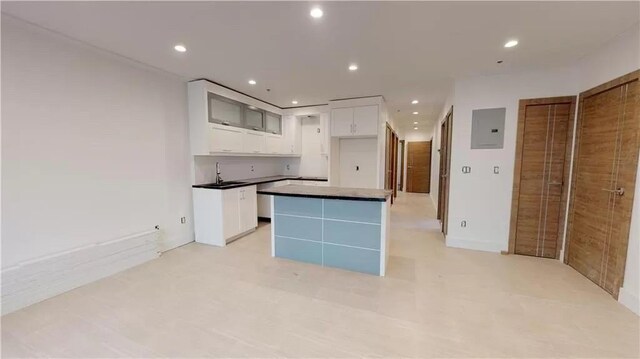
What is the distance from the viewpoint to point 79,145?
8.63ft

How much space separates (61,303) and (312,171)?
440 centimetres

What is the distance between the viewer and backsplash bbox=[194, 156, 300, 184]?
4109 millimetres

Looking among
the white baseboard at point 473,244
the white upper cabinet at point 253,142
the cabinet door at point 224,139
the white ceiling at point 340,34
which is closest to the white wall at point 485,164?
the white baseboard at point 473,244

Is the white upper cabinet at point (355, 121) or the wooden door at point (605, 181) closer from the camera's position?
the wooden door at point (605, 181)

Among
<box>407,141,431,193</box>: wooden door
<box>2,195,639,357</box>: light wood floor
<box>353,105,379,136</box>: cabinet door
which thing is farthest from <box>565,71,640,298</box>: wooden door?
<box>407,141,431,193</box>: wooden door

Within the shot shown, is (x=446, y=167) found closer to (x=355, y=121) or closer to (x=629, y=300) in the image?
(x=355, y=121)

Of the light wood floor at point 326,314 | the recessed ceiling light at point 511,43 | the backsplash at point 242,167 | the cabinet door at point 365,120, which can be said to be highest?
the recessed ceiling light at point 511,43

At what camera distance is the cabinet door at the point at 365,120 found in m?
4.61

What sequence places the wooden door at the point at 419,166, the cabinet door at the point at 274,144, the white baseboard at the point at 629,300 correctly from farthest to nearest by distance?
the wooden door at the point at 419,166 → the cabinet door at the point at 274,144 → the white baseboard at the point at 629,300

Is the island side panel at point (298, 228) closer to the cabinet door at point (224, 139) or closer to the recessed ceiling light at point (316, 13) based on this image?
the cabinet door at point (224, 139)

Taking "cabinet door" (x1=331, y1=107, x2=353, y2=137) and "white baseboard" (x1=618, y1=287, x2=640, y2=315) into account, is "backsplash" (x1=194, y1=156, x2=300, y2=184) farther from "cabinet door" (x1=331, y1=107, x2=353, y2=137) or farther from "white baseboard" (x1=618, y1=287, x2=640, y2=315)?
"white baseboard" (x1=618, y1=287, x2=640, y2=315)

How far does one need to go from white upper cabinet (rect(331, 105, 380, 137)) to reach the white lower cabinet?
85.0 inches

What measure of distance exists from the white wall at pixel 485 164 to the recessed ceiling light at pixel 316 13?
2561 millimetres

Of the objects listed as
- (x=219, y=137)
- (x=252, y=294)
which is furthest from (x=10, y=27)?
(x=252, y=294)
